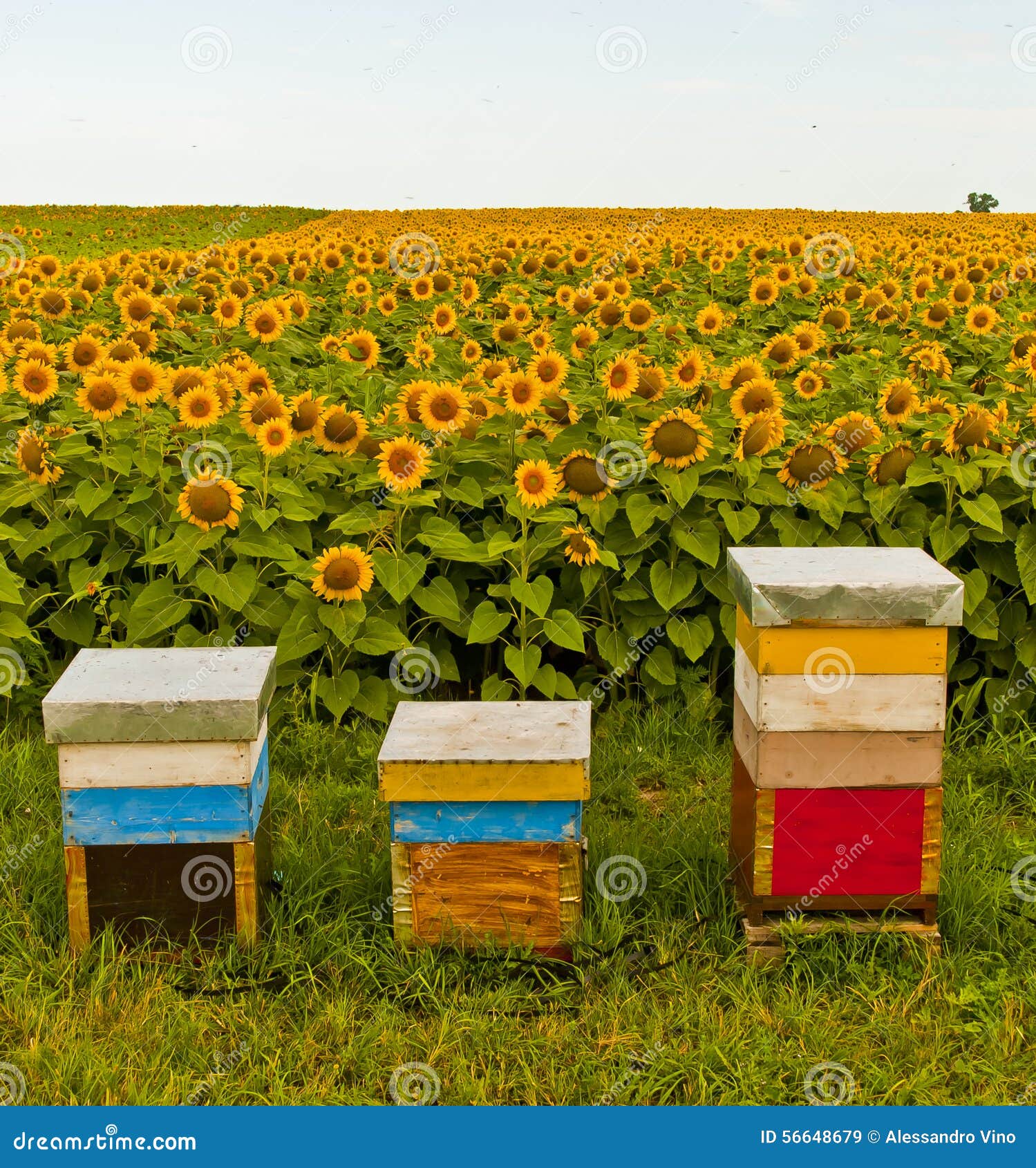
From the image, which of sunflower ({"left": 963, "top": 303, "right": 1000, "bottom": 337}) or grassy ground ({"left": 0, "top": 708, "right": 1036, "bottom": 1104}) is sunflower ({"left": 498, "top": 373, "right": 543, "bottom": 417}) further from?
sunflower ({"left": 963, "top": 303, "right": 1000, "bottom": 337})

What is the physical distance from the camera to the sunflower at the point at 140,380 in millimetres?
5676

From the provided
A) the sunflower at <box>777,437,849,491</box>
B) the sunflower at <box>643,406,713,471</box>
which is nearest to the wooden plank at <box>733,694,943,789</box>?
the sunflower at <box>643,406,713,471</box>

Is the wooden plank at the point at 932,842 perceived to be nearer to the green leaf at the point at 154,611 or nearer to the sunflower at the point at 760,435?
the sunflower at the point at 760,435

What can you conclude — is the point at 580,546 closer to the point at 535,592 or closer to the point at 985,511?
the point at 535,592

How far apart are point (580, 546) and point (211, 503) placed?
1.44 meters

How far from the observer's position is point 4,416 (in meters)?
6.26

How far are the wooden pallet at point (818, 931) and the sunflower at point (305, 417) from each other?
9.26ft

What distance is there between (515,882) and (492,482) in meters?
2.30

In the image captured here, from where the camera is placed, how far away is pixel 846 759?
3.71 meters

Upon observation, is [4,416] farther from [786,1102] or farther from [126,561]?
[786,1102]

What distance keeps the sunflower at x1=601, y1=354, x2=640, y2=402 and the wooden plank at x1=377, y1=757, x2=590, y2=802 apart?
2.52 m

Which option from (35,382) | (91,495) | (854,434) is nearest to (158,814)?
(91,495)

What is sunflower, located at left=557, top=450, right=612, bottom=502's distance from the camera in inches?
213

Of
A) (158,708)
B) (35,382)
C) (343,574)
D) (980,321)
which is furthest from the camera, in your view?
(980,321)
